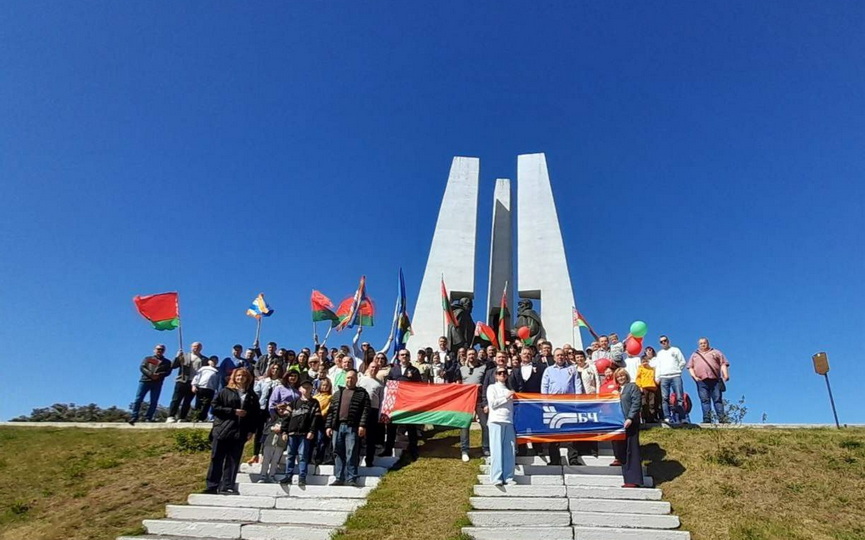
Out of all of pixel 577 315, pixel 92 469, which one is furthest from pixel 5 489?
pixel 577 315

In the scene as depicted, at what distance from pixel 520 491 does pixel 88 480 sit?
6427mm

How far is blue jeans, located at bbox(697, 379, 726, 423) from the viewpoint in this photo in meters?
9.24

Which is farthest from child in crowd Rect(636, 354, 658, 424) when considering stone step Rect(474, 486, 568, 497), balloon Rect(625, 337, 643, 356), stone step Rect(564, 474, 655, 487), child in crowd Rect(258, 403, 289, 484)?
child in crowd Rect(258, 403, 289, 484)

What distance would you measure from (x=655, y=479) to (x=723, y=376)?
3.06 metres

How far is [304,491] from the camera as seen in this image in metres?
6.70

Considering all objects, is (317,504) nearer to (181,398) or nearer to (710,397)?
(181,398)

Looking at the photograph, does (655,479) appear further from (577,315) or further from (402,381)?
(577,315)

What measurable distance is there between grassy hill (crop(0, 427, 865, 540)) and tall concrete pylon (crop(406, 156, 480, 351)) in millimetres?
7683

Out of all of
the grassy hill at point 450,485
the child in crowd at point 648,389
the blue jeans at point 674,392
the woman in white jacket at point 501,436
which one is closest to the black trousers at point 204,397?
the grassy hill at point 450,485

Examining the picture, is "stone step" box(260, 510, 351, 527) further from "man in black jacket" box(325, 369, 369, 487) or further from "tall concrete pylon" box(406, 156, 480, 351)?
"tall concrete pylon" box(406, 156, 480, 351)

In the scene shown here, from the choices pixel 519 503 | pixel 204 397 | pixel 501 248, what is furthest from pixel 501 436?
pixel 501 248

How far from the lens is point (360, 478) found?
278 inches

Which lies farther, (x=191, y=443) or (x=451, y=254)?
(x=451, y=254)

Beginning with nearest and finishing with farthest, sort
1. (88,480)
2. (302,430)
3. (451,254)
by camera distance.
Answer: (302,430) < (88,480) < (451,254)
